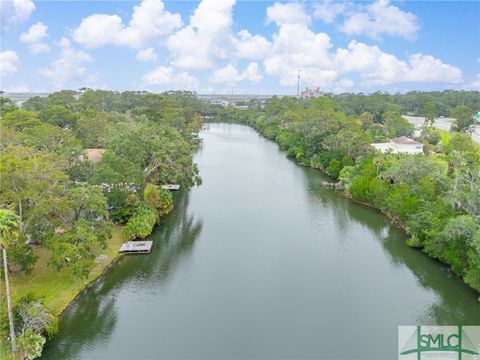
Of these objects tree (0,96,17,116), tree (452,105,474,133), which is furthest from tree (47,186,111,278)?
tree (452,105,474,133)

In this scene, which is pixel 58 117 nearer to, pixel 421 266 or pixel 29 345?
pixel 29 345

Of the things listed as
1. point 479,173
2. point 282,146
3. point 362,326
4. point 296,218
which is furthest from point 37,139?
point 282,146

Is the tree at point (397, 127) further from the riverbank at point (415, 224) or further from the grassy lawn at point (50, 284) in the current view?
the grassy lawn at point (50, 284)

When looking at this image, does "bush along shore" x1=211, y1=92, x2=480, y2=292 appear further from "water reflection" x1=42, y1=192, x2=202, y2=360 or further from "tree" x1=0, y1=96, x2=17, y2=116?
"tree" x1=0, y1=96, x2=17, y2=116

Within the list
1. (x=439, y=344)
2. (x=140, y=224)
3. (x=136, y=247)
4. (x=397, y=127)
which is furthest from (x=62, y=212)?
(x=397, y=127)

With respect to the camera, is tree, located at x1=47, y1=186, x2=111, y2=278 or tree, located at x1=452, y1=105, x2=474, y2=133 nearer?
tree, located at x1=47, y1=186, x2=111, y2=278
